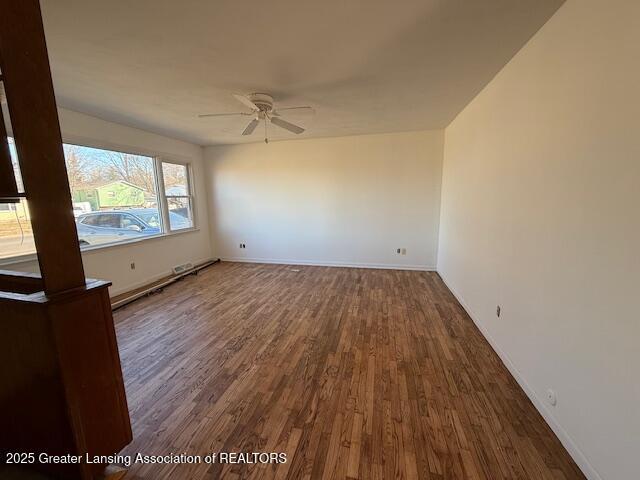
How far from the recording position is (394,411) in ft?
5.75

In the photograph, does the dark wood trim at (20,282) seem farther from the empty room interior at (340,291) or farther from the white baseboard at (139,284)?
the white baseboard at (139,284)

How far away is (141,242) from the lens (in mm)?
4234

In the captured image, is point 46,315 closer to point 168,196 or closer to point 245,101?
point 245,101

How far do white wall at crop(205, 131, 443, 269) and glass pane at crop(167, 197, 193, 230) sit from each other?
56 centimetres

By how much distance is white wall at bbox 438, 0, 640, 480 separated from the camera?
1.12 m

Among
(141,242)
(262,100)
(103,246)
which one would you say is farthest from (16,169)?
(141,242)

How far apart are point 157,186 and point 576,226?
537cm

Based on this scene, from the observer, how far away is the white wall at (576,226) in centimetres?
112

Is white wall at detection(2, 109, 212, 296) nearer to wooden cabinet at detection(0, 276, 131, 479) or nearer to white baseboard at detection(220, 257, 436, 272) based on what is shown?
white baseboard at detection(220, 257, 436, 272)

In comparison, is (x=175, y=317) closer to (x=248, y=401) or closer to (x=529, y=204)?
(x=248, y=401)

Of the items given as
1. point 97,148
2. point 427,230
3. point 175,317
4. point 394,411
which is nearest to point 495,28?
point 394,411

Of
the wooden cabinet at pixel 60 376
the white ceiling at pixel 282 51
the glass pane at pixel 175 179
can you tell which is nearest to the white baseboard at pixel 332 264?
the glass pane at pixel 175 179

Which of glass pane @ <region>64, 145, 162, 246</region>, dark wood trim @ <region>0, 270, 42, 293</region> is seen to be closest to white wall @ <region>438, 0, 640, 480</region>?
dark wood trim @ <region>0, 270, 42, 293</region>

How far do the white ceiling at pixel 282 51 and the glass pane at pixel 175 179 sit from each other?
153 centimetres
